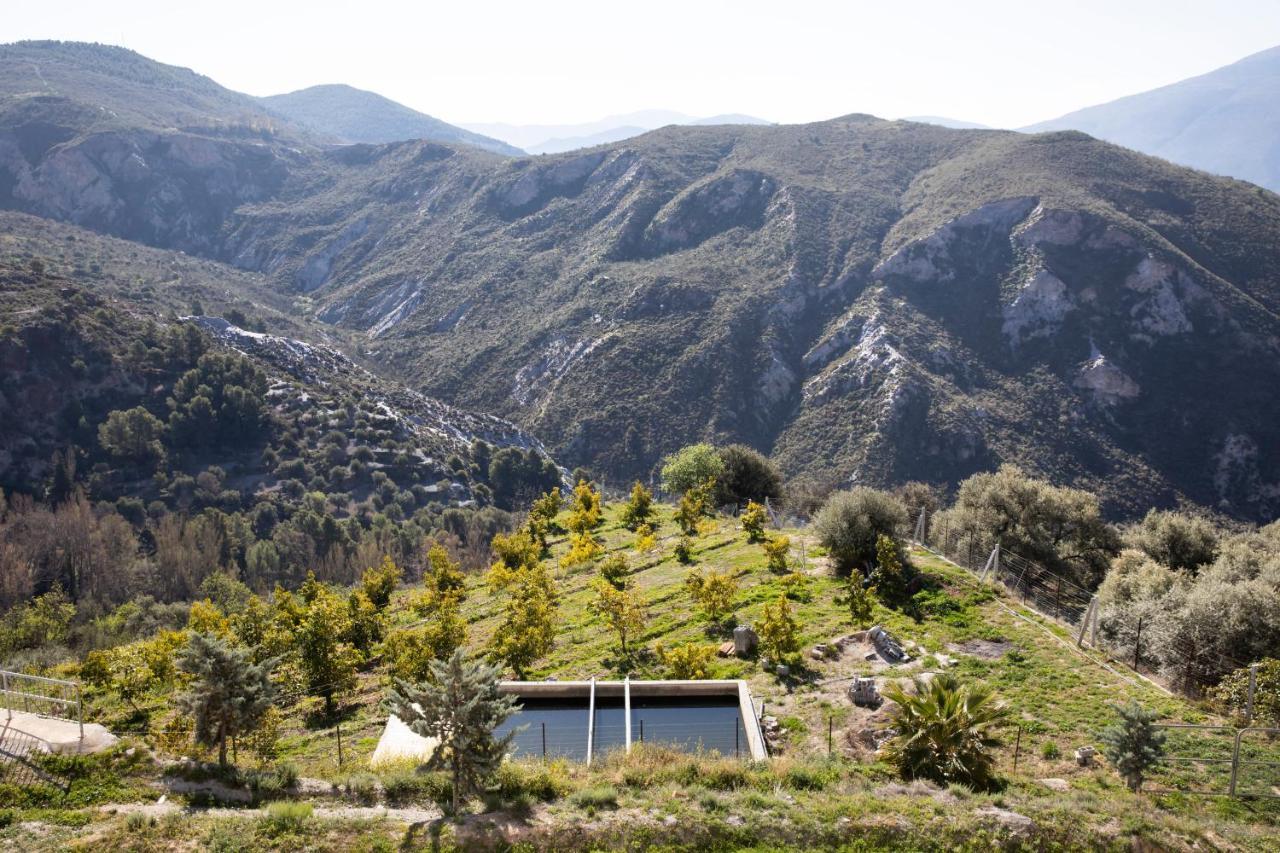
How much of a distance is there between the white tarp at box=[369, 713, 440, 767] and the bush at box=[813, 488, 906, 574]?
17891 millimetres

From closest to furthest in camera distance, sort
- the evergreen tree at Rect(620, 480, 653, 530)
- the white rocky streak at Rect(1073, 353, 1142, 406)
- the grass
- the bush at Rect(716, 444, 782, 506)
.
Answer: the grass → the evergreen tree at Rect(620, 480, 653, 530) → the bush at Rect(716, 444, 782, 506) → the white rocky streak at Rect(1073, 353, 1142, 406)

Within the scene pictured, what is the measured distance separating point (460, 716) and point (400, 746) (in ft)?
21.9

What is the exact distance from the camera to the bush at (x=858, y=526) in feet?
98.2

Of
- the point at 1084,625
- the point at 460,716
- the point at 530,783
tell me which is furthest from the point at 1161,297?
the point at 460,716

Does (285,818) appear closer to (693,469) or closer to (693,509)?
(693,509)

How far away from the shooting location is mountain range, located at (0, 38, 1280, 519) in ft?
315

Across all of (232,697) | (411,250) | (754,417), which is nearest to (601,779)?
(232,697)

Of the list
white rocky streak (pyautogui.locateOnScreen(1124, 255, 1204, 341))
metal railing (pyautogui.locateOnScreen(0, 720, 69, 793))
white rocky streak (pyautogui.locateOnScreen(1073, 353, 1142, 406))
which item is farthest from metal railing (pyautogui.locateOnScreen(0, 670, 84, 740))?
white rocky streak (pyautogui.locateOnScreen(1124, 255, 1204, 341))

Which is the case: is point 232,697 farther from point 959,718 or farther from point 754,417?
point 754,417

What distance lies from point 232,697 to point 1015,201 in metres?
136

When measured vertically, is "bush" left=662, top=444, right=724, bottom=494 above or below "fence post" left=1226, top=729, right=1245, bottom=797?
above

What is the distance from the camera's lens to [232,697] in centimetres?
1533

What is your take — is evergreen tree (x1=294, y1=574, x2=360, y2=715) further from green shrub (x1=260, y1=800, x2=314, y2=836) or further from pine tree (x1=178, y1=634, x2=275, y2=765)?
green shrub (x1=260, y1=800, x2=314, y2=836)

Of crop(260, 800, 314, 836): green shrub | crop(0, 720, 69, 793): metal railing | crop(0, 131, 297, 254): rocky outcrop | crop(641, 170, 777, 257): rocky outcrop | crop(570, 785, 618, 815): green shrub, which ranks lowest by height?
crop(570, 785, 618, 815): green shrub
